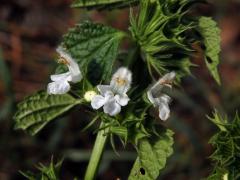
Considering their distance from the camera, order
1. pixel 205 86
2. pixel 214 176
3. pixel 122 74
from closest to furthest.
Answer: pixel 214 176 < pixel 122 74 < pixel 205 86

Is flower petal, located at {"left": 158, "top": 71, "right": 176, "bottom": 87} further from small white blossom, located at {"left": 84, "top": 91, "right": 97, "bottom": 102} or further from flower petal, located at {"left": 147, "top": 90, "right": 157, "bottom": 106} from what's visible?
small white blossom, located at {"left": 84, "top": 91, "right": 97, "bottom": 102}

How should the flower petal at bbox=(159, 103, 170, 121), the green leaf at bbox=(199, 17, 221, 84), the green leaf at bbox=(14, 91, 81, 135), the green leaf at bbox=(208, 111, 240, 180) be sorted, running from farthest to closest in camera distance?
the green leaf at bbox=(14, 91, 81, 135)
the green leaf at bbox=(199, 17, 221, 84)
the flower petal at bbox=(159, 103, 170, 121)
the green leaf at bbox=(208, 111, 240, 180)

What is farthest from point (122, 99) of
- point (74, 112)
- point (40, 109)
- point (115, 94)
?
point (74, 112)

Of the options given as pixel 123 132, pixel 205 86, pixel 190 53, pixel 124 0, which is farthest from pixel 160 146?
pixel 205 86

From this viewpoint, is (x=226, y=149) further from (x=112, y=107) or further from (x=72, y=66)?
(x=72, y=66)

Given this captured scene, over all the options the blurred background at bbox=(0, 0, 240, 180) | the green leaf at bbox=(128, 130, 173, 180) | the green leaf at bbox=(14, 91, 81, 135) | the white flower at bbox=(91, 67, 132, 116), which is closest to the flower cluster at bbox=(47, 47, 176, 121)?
the white flower at bbox=(91, 67, 132, 116)

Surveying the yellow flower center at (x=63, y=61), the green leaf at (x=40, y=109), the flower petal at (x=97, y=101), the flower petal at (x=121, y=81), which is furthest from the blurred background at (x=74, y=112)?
the flower petal at (x=97, y=101)

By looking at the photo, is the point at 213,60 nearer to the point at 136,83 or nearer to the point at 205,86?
the point at 136,83
